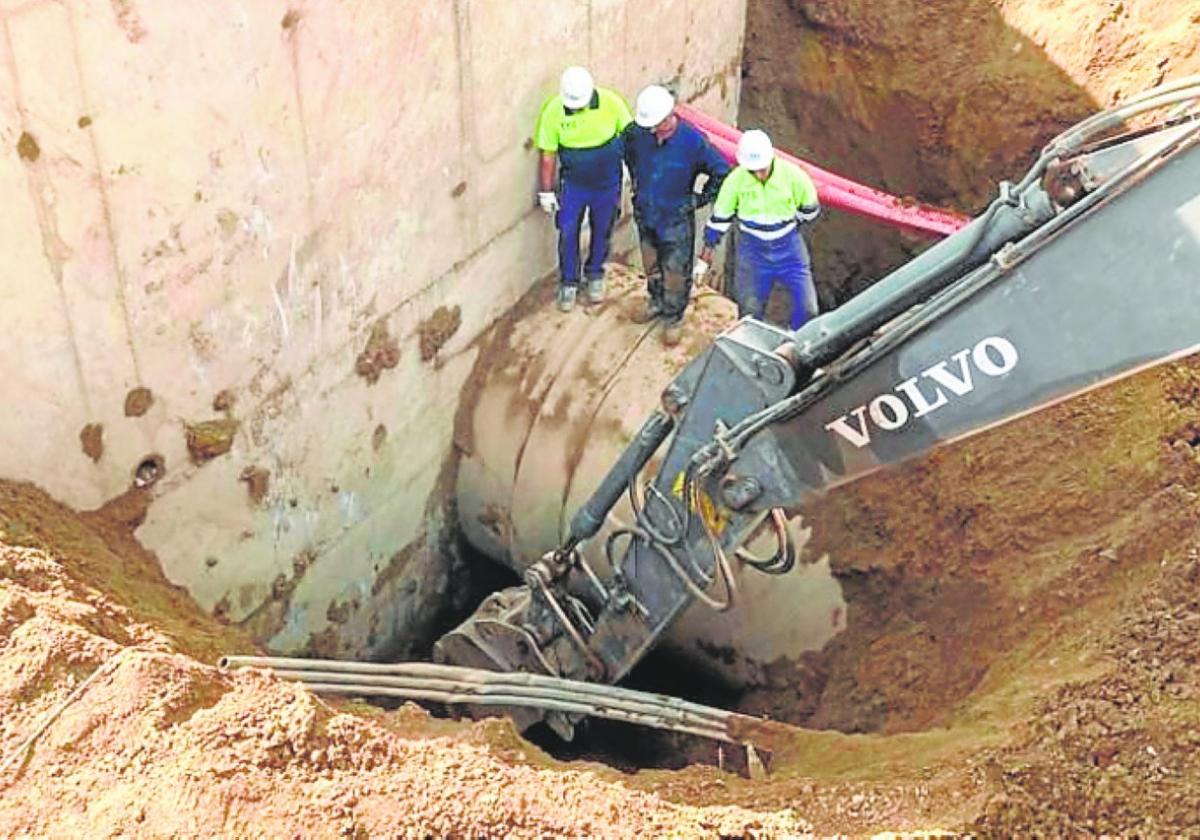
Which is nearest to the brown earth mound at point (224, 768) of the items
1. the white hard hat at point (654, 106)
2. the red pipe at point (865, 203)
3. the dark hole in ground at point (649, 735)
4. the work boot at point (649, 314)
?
the dark hole in ground at point (649, 735)

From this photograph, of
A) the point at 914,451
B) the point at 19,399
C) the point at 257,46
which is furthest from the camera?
the point at 257,46

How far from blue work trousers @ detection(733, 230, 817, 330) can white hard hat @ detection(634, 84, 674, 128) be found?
0.73m

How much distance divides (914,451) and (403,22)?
9.61 feet

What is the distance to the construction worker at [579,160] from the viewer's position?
6934mm

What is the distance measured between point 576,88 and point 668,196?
734mm

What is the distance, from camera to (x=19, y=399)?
16.5 ft

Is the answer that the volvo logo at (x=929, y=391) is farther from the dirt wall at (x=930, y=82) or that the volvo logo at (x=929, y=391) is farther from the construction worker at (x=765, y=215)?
the dirt wall at (x=930, y=82)

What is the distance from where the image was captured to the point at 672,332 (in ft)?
23.4

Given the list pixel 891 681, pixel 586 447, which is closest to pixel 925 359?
pixel 891 681

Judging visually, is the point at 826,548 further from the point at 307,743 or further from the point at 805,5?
the point at 805,5

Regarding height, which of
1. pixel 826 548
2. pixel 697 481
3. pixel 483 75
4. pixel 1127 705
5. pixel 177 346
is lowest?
pixel 826 548

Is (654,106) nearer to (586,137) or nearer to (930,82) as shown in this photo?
(586,137)

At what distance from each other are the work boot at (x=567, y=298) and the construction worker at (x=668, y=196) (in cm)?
40

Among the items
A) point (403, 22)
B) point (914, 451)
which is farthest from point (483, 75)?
point (914, 451)
